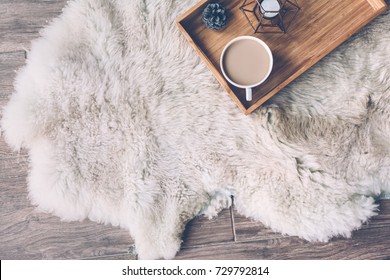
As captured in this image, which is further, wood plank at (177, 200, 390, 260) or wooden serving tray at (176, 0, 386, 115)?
wood plank at (177, 200, 390, 260)

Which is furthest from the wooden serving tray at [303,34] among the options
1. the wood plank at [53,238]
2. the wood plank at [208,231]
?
the wood plank at [53,238]

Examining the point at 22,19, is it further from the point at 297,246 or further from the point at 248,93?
the point at 297,246

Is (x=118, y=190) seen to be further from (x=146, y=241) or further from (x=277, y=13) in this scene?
(x=277, y=13)

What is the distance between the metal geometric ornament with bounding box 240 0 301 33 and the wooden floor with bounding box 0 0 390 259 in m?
0.45

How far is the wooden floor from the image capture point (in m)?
0.98

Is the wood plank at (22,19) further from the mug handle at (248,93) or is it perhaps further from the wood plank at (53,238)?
the mug handle at (248,93)

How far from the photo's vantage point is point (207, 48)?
0.87 metres

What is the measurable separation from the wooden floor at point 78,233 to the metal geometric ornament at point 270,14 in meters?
0.45

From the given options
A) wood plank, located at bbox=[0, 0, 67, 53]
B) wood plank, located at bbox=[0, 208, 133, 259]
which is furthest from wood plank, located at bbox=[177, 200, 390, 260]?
wood plank, located at bbox=[0, 0, 67, 53]

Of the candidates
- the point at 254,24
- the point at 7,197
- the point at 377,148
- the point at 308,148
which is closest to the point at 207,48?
the point at 254,24

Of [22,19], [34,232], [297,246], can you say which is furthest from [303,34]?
[34,232]

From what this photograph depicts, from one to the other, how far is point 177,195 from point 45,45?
0.51 metres

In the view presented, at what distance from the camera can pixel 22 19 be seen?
3.36 ft

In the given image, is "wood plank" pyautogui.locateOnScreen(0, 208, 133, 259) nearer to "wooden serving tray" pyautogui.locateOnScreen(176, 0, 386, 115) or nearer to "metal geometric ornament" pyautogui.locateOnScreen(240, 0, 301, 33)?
"wooden serving tray" pyautogui.locateOnScreen(176, 0, 386, 115)
